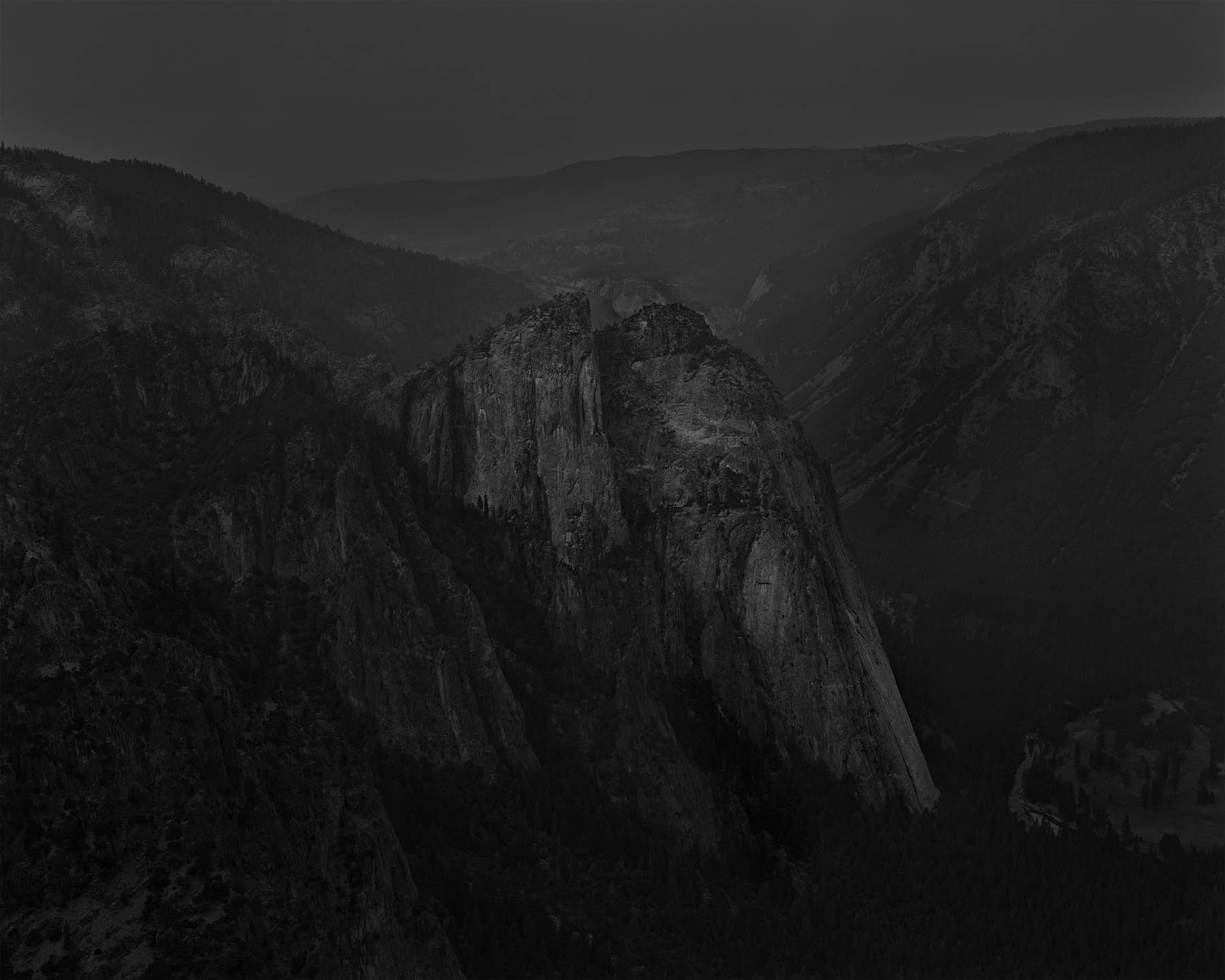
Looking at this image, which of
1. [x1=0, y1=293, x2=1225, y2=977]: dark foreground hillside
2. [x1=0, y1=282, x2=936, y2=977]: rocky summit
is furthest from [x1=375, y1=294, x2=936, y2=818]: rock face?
[x1=0, y1=293, x2=1225, y2=977]: dark foreground hillside

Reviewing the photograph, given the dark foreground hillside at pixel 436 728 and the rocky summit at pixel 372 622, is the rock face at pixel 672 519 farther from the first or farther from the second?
the dark foreground hillside at pixel 436 728

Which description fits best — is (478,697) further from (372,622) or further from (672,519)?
(672,519)

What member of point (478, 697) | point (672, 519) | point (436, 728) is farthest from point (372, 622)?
point (672, 519)

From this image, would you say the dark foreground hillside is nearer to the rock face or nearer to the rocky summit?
the rocky summit

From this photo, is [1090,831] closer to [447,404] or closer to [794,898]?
[794,898]

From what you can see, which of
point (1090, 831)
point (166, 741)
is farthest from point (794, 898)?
point (166, 741)
